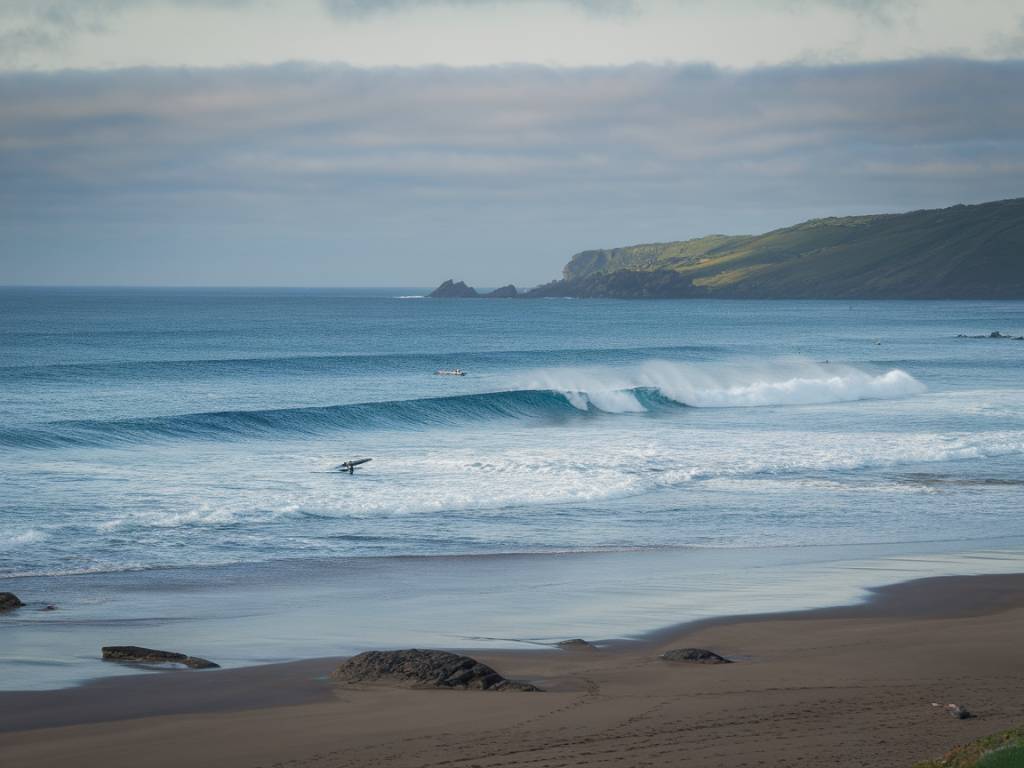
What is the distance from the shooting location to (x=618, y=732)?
926 centimetres

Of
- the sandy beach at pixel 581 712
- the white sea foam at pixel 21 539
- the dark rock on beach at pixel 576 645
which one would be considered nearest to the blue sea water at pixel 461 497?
the white sea foam at pixel 21 539

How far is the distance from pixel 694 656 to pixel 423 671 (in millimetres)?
2741

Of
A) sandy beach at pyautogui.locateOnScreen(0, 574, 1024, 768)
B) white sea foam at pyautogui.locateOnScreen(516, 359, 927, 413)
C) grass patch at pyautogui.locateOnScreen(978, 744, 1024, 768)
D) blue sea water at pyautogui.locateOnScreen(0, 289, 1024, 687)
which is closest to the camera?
grass patch at pyautogui.locateOnScreen(978, 744, 1024, 768)

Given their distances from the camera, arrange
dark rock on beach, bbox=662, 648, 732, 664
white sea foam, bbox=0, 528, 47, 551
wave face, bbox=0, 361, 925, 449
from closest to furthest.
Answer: dark rock on beach, bbox=662, 648, 732, 664
white sea foam, bbox=0, 528, 47, 551
wave face, bbox=0, 361, 925, 449

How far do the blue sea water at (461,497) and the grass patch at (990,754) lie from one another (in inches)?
218

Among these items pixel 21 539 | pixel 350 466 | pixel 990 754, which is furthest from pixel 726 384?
pixel 990 754

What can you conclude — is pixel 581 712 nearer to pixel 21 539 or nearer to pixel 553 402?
pixel 21 539

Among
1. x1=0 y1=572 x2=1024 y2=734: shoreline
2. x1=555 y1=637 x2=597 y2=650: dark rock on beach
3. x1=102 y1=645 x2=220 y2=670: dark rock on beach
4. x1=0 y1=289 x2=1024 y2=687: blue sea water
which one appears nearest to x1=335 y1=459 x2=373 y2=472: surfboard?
x1=0 y1=289 x2=1024 y2=687: blue sea water

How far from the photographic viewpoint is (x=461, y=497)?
72.9 feet

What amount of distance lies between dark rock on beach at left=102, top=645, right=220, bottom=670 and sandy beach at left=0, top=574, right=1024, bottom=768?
346mm

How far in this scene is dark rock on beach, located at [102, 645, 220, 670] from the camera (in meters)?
11.4

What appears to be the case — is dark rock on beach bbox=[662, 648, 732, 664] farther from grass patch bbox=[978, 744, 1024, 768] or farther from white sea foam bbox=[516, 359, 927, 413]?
white sea foam bbox=[516, 359, 927, 413]

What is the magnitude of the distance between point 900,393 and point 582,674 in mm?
40223

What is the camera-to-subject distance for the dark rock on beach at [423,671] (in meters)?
10.6
